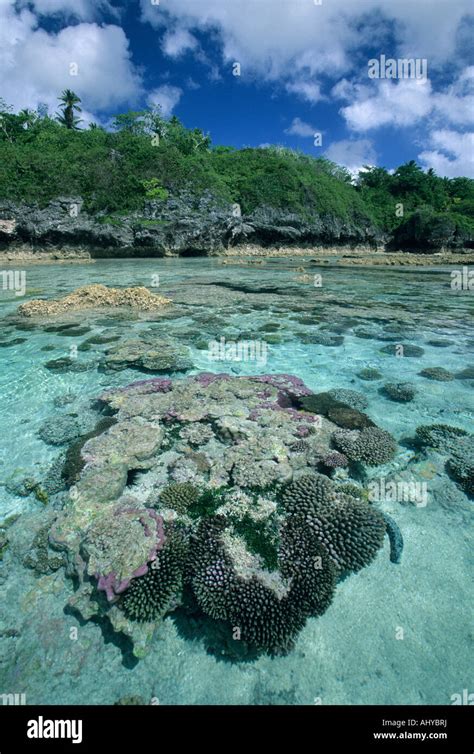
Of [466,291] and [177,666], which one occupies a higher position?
[466,291]

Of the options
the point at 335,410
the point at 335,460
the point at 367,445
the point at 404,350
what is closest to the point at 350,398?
the point at 335,410

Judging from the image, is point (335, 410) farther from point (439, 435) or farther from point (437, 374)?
point (437, 374)

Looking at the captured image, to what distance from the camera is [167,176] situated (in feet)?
149

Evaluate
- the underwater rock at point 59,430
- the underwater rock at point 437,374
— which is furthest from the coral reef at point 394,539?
the underwater rock at point 59,430

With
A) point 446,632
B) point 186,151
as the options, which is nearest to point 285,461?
point 446,632

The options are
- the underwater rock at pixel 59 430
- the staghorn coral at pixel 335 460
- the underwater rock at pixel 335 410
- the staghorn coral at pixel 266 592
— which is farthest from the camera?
the underwater rock at pixel 335 410

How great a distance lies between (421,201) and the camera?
72312 millimetres

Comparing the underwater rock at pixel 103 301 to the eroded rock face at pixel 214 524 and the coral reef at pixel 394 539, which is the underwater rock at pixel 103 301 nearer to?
the eroded rock face at pixel 214 524

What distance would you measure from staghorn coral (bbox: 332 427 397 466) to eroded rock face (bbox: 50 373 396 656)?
0.28 metres

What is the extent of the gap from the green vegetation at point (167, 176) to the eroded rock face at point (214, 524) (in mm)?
41714

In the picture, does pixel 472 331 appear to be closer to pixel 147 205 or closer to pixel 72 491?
pixel 72 491

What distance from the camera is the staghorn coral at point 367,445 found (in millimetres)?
5527

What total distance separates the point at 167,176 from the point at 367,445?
49.3 m

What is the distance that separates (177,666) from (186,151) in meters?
63.5
